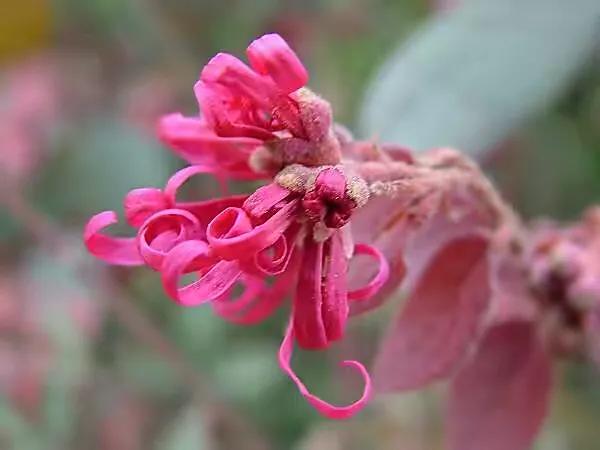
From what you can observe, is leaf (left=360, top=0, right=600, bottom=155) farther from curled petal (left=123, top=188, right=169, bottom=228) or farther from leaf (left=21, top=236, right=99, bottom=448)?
leaf (left=21, top=236, right=99, bottom=448)

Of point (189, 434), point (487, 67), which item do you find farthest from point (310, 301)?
point (189, 434)

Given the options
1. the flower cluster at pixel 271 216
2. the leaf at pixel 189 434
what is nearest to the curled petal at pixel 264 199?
the flower cluster at pixel 271 216

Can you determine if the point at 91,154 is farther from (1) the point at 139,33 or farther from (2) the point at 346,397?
(2) the point at 346,397

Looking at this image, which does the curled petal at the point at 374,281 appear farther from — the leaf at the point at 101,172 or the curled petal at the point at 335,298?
the leaf at the point at 101,172

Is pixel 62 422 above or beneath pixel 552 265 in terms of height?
above

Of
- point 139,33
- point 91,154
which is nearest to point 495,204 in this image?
point 91,154

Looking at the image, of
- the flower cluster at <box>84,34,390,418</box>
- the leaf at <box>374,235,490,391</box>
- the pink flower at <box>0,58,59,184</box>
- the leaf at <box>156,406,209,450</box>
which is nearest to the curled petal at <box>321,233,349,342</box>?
the flower cluster at <box>84,34,390,418</box>
